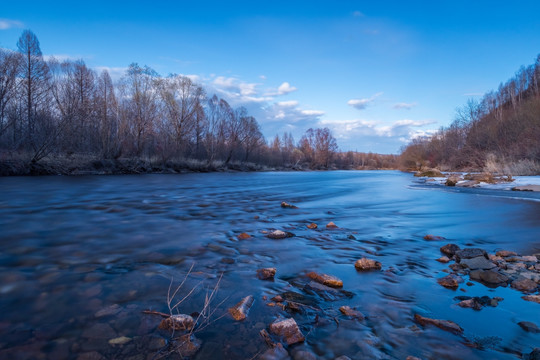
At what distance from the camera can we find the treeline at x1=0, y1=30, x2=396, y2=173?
2106 centimetres

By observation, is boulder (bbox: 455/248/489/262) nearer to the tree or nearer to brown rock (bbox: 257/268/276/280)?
brown rock (bbox: 257/268/276/280)

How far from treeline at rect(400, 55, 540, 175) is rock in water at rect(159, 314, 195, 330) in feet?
85.7

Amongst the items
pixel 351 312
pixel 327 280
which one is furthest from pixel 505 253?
pixel 351 312

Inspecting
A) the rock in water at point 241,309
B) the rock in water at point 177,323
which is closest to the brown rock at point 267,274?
the rock in water at point 241,309

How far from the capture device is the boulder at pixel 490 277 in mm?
3402

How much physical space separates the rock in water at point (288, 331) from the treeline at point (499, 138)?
2549cm

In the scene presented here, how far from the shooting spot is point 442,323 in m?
2.50

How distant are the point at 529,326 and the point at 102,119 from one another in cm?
3106

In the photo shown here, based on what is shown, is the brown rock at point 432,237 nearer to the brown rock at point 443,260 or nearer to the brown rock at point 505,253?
the brown rock at point 505,253

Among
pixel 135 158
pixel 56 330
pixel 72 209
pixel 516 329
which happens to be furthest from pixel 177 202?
pixel 135 158

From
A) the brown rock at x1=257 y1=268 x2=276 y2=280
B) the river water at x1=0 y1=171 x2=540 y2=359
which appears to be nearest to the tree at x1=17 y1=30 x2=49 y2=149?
the river water at x1=0 y1=171 x2=540 y2=359

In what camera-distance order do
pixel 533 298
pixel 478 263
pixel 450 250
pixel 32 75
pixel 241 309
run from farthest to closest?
pixel 32 75 < pixel 450 250 < pixel 478 263 < pixel 533 298 < pixel 241 309

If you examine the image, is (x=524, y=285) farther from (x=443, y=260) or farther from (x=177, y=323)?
(x=177, y=323)

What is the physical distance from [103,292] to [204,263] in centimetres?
139
